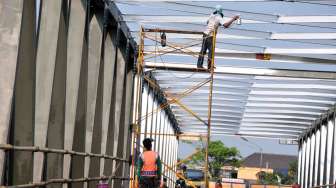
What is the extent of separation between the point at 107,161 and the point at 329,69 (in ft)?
30.2

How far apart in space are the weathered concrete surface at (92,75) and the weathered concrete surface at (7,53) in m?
7.15

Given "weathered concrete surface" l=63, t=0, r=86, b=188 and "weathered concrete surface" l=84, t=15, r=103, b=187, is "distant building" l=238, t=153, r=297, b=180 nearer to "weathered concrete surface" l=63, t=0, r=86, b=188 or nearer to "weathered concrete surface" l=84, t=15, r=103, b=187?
"weathered concrete surface" l=84, t=15, r=103, b=187

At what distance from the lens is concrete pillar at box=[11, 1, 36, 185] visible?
34.0 ft

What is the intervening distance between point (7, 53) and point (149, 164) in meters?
4.31

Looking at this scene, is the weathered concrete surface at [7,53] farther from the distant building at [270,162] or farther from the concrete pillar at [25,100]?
the distant building at [270,162]

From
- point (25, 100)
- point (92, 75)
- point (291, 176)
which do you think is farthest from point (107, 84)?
point (291, 176)

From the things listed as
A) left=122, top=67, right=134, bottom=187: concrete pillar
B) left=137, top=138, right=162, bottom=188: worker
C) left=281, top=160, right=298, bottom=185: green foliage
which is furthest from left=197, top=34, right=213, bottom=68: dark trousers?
left=281, top=160, right=298, bottom=185: green foliage

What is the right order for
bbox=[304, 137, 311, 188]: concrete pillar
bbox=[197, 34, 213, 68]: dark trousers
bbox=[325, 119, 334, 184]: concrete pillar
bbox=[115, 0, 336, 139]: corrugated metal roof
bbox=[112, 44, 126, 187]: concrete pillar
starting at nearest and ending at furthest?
bbox=[115, 0, 336, 139]: corrugated metal roof → bbox=[197, 34, 213, 68]: dark trousers → bbox=[112, 44, 126, 187]: concrete pillar → bbox=[325, 119, 334, 184]: concrete pillar → bbox=[304, 137, 311, 188]: concrete pillar

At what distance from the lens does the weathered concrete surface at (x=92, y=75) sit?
17.1 m

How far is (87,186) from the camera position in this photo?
16.6 m

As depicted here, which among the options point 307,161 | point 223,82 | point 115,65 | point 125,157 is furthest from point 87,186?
point 307,161

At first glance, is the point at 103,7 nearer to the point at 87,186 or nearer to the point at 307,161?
the point at 87,186

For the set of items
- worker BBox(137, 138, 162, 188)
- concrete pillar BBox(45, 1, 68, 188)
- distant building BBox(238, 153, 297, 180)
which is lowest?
worker BBox(137, 138, 162, 188)

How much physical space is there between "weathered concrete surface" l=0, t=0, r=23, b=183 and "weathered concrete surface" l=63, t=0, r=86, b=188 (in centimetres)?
488
